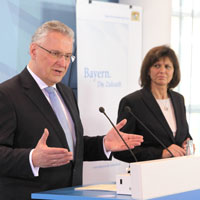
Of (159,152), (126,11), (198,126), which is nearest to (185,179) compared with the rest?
(159,152)

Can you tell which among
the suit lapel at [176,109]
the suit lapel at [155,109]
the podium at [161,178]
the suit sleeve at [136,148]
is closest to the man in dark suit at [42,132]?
the podium at [161,178]

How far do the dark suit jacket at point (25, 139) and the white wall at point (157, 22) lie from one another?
2.87 metres

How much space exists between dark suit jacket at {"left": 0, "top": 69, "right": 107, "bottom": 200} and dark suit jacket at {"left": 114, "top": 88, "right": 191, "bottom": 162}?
94cm

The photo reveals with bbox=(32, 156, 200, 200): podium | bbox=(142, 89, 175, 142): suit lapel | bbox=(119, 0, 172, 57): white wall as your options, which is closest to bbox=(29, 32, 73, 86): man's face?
bbox=(32, 156, 200, 200): podium

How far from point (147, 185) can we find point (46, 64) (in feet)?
3.70

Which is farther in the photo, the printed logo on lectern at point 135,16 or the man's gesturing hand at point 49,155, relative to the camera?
the printed logo on lectern at point 135,16

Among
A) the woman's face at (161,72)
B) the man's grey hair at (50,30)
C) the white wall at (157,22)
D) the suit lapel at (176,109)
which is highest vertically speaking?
the white wall at (157,22)

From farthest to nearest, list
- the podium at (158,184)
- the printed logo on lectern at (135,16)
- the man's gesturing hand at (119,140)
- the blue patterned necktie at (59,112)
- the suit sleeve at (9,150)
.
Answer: the printed logo on lectern at (135,16), the blue patterned necktie at (59,112), the man's gesturing hand at (119,140), the suit sleeve at (9,150), the podium at (158,184)

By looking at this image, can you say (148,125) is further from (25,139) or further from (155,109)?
(25,139)

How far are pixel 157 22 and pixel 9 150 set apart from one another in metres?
3.40

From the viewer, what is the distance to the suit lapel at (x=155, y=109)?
3729mm

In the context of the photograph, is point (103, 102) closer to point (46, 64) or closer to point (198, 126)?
point (198, 126)

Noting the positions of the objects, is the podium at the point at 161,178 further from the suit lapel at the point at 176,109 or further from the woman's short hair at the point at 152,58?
the woman's short hair at the point at 152,58

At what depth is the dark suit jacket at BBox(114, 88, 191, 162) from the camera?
3.63 meters
